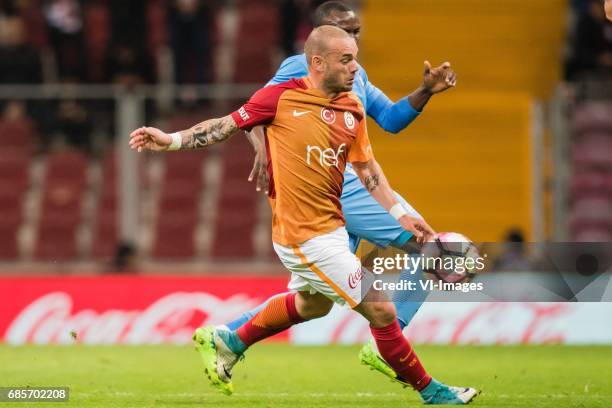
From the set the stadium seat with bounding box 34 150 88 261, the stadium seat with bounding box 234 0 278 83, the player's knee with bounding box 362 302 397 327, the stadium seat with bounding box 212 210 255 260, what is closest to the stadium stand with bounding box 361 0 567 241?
the stadium seat with bounding box 234 0 278 83

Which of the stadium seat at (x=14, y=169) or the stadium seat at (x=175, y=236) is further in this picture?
the stadium seat at (x=14, y=169)

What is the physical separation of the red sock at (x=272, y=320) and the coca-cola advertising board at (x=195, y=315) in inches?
188

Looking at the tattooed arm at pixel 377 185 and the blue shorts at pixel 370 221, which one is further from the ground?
the tattooed arm at pixel 377 185

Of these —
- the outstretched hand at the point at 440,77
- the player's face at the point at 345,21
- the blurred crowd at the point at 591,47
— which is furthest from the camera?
the blurred crowd at the point at 591,47

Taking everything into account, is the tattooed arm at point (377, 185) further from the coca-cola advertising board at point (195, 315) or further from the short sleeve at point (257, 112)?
the coca-cola advertising board at point (195, 315)

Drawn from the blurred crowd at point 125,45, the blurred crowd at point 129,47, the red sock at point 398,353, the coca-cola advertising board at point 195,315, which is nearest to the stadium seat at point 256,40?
the blurred crowd at point 129,47

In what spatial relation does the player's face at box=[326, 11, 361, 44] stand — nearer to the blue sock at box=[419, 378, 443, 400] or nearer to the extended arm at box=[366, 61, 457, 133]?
the extended arm at box=[366, 61, 457, 133]

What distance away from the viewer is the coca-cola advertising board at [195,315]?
13.3 m

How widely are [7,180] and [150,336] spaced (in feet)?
8.90

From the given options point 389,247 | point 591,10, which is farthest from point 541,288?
point 591,10

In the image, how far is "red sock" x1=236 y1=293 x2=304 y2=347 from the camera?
28.0 feet

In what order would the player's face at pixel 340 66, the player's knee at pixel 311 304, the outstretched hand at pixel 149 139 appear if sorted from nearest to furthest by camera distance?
the outstretched hand at pixel 149 139, the player's face at pixel 340 66, the player's knee at pixel 311 304

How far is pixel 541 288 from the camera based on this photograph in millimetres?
12250

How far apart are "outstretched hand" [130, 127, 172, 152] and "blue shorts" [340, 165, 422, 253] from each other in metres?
1.84
